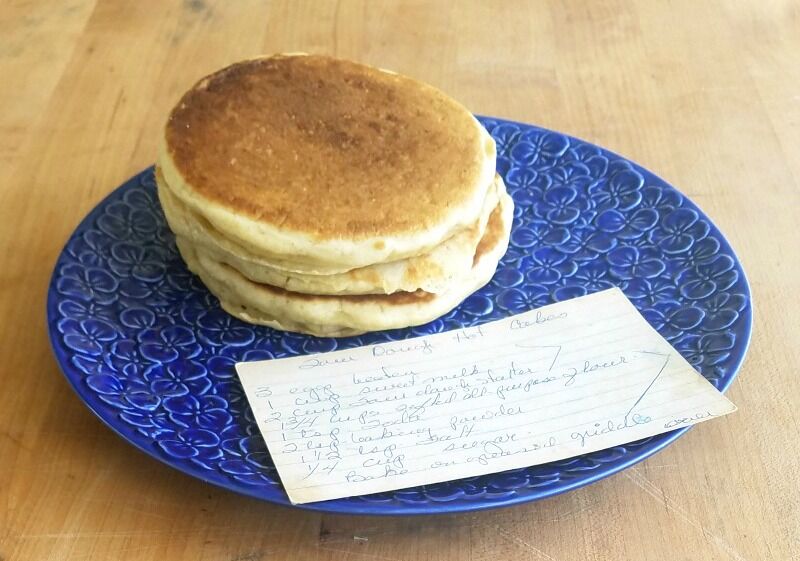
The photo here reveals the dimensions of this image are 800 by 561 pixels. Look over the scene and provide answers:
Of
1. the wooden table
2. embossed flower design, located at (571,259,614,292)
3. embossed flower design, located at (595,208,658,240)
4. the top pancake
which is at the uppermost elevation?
the top pancake

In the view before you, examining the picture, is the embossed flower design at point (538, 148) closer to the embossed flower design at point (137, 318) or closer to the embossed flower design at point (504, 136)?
the embossed flower design at point (504, 136)

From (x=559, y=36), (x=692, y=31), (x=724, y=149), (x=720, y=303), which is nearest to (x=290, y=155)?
(x=720, y=303)

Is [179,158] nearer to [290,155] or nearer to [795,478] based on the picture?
[290,155]

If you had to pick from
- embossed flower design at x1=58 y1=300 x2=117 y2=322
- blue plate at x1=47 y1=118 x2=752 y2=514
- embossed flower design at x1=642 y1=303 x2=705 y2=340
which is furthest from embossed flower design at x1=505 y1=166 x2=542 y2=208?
embossed flower design at x1=58 y1=300 x2=117 y2=322

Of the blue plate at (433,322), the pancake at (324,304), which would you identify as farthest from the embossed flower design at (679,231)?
the pancake at (324,304)

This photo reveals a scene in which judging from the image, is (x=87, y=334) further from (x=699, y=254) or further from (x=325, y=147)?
(x=699, y=254)

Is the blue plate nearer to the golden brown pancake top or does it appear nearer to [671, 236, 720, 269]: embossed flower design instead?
[671, 236, 720, 269]: embossed flower design

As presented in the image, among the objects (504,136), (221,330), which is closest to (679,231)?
(504,136)
